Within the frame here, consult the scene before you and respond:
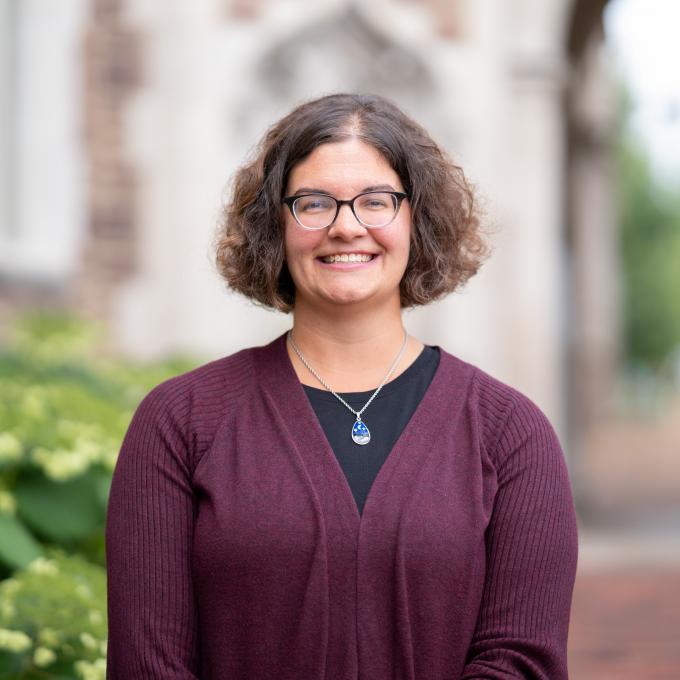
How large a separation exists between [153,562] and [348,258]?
57 centimetres

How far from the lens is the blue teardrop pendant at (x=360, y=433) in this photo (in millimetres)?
2102

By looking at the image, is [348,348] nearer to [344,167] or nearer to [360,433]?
[360,433]

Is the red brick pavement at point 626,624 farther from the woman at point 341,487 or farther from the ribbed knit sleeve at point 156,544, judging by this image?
the ribbed knit sleeve at point 156,544

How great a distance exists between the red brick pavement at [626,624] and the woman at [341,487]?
3.06 metres

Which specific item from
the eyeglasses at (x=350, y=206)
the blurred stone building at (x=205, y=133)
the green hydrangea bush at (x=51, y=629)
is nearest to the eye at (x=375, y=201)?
the eyeglasses at (x=350, y=206)

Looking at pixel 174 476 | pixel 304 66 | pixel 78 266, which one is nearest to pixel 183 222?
pixel 78 266

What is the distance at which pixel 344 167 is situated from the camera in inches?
81.9

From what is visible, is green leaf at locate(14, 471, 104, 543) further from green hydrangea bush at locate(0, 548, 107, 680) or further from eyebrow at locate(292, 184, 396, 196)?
eyebrow at locate(292, 184, 396, 196)

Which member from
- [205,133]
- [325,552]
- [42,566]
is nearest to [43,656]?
[42,566]

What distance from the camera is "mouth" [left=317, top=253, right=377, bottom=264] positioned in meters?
2.11

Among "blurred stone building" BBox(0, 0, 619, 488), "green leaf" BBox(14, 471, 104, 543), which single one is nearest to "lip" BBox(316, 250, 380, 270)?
"green leaf" BBox(14, 471, 104, 543)

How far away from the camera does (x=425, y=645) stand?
201cm

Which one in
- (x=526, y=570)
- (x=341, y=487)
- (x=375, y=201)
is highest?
(x=375, y=201)

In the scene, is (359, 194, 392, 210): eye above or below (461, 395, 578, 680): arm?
above
